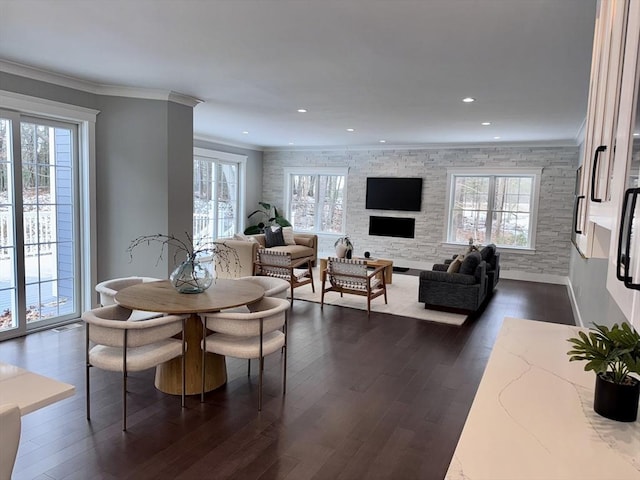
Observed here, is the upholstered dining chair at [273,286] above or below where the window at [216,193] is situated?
below

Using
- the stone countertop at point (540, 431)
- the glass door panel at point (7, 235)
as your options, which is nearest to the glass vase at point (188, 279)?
the glass door panel at point (7, 235)

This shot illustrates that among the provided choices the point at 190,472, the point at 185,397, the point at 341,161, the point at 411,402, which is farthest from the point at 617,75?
the point at 341,161

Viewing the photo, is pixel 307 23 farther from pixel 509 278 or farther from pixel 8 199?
pixel 509 278

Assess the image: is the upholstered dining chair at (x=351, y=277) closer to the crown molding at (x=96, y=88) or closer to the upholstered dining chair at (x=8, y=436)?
the crown molding at (x=96, y=88)

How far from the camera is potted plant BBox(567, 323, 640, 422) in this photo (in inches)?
48.9

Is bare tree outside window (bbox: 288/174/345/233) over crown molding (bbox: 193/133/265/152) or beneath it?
beneath

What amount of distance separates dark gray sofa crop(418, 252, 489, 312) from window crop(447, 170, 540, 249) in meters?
3.13

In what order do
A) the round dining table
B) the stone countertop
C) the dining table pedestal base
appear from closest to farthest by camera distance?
the stone countertop, the round dining table, the dining table pedestal base

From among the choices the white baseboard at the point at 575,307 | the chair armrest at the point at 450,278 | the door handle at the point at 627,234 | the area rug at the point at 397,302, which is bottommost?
the area rug at the point at 397,302

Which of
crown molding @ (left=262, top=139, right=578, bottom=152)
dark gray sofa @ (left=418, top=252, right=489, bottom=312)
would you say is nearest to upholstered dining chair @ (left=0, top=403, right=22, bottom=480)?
dark gray sofa @ (left=418, top=252, right=489, bottom=312)

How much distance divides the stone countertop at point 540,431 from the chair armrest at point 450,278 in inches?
163

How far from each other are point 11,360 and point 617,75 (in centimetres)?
472

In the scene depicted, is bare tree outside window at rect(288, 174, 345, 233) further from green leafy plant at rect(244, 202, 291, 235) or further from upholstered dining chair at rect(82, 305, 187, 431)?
upholstered dining chair at rect(82, 305, 187, 431)

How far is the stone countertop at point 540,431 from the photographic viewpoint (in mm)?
1042
